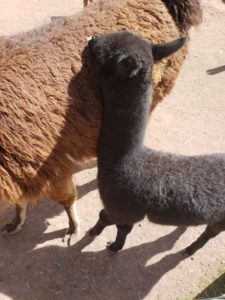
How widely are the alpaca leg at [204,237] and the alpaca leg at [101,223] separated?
0.64m

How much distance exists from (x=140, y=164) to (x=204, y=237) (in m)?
0.91

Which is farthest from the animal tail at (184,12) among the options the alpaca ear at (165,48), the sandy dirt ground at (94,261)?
the sandy dirt ground at (94,261)

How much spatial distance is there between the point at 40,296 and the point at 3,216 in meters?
0.76

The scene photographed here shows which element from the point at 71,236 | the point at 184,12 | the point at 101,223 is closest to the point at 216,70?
the point at 184,12

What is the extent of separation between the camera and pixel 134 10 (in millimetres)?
2602

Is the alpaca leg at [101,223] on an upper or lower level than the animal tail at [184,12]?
lower

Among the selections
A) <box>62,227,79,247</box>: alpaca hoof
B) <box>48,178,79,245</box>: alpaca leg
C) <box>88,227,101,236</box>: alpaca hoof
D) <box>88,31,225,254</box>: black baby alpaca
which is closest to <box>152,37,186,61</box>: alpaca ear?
<box>88,31,225,254</box>: black baby alpaca

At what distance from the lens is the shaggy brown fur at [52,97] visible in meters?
2.25

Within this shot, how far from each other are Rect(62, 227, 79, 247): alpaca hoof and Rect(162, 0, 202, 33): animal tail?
5.56 feet

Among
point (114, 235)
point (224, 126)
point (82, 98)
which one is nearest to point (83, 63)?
point (82, 98)

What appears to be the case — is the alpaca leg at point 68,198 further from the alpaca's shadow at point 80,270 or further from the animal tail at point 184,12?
the animal tail at point 184,12

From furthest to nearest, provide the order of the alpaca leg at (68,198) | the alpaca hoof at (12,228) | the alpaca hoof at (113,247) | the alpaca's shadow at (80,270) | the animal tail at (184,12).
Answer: the alpaca hoof at (12,228)
the alpaca hoof at (113,247)
the alpaca's shadow at (80,270)
the animal tail at (184,12)
the alpaca leg at (68,198)

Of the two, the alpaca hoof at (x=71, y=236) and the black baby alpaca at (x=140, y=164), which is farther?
the alpaca hoof at (x=71, y=236)

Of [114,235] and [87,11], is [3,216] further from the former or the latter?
[87,11]
